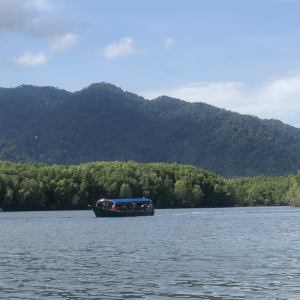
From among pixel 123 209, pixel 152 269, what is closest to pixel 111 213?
pixel 123 209

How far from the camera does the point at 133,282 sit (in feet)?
101

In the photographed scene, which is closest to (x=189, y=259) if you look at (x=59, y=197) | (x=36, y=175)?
(x=59, y=197)

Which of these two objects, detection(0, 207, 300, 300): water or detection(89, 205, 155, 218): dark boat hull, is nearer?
detection(0, 207, 300, 300): water

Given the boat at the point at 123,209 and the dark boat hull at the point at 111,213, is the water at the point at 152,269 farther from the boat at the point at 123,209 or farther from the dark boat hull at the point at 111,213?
the boat at the point at 123,209

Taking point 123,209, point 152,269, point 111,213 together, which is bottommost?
point 152,269

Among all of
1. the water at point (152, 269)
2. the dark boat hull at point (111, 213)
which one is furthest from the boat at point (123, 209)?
the water at point (152, 269)

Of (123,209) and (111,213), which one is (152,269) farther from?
(123,209)

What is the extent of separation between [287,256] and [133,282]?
52.3 ft

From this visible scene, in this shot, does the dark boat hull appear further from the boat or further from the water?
the water

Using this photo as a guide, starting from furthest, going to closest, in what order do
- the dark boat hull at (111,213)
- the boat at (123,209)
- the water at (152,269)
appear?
the boat at (123,209), the dark boat hull at (111,213), the water at (152,269)

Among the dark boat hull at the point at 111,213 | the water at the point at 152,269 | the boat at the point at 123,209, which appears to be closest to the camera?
the water at the point at 152,269

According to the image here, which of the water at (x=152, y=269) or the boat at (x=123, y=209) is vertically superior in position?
the boat at (x=123, y=209)

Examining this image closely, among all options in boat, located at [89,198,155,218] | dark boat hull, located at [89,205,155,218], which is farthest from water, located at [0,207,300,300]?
boat, located at [89,198,155,218]

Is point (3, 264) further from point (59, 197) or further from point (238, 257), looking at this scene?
point (59, 197)
